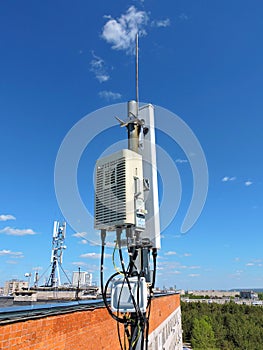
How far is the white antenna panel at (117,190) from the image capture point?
6.72 ft

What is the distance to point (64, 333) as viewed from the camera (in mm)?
3240

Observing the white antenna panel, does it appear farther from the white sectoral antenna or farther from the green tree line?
the green tree line

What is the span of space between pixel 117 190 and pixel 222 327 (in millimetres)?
33765

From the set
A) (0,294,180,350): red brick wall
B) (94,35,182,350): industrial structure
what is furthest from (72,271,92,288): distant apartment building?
(94,35,182,350): industrial structure

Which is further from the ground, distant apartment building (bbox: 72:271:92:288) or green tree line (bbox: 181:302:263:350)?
distant apartment building (bbox: 72:271:92:288)

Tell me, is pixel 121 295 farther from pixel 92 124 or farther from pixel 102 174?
pixel 92 124

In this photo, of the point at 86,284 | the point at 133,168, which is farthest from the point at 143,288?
the point at 86,284

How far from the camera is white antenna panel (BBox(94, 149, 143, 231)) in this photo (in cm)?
205

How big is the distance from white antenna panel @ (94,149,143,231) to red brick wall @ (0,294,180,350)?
4.17 ft

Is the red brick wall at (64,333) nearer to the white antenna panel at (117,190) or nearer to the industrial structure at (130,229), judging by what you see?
the industrial structure at (130,229)

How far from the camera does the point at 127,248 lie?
7.16 ft

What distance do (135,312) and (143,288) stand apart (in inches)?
6.8

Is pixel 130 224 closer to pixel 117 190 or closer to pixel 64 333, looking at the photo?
pixel 117 190

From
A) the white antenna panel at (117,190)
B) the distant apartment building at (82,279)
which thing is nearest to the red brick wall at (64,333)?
the white antenna panel at (117,190)
